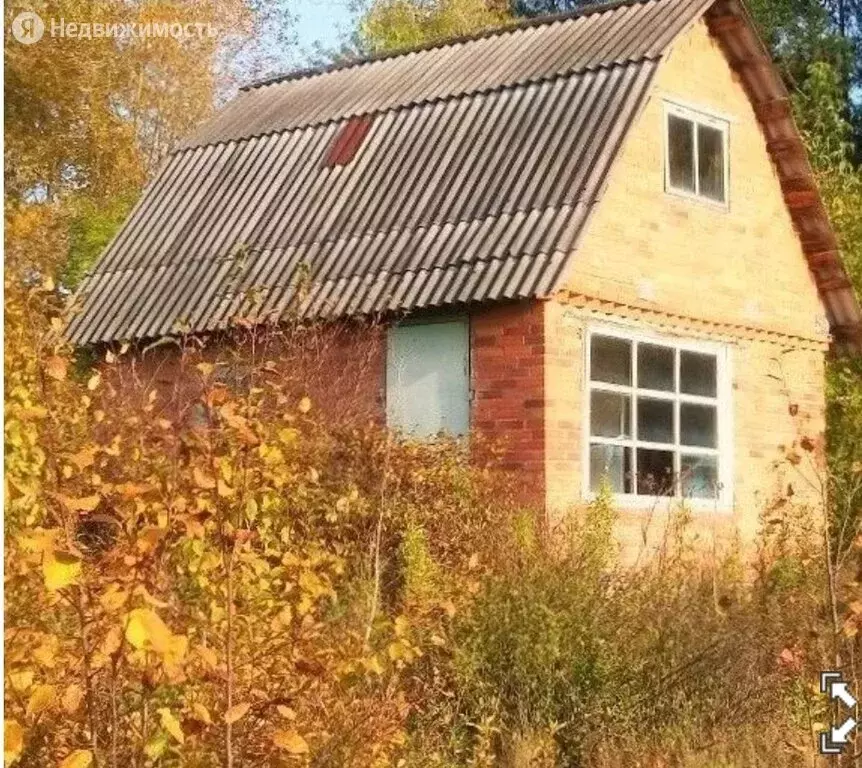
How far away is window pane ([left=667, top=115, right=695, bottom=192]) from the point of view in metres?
16.0

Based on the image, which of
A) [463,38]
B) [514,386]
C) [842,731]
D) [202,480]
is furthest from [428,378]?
[202,480]

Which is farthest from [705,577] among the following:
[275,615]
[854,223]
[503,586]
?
[854,223]

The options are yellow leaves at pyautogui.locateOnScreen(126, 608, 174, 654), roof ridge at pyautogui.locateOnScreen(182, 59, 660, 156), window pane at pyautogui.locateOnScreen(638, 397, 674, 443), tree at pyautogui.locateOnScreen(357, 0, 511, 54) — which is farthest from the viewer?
tree at pyautogui.locateOnScreen(357, 0, 511, 54)

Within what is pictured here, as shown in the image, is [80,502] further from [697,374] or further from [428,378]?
[697,374]

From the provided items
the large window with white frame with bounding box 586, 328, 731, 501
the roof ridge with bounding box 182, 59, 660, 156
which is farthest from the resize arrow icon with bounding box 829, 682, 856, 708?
the roof ridge with bounding box 182, 59, 660, 156

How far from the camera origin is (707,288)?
53.4 ft

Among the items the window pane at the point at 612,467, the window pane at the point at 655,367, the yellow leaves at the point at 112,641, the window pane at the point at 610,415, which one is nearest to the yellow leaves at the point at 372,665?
the yellow leaves at the point at 112,641

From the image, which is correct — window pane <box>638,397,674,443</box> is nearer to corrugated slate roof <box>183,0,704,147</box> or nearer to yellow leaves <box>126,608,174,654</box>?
corrugated slate roof <box>183,0,704,147</box>

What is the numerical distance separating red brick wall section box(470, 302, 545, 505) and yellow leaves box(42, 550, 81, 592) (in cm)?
991

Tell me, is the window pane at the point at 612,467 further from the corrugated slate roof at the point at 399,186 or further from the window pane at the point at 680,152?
the window pane at the point at 680,152

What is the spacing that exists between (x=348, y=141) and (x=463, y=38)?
2040 millimetres

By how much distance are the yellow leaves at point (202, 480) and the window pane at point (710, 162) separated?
12.1m

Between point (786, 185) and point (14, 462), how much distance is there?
1257 centimetres

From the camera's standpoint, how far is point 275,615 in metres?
6.16
